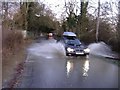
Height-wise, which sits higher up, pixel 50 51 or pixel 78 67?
pixel 78 67

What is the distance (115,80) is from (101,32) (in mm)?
25440

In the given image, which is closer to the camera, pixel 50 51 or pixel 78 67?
pixel 78 67

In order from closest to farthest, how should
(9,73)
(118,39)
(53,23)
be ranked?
(9,73), (118,39), (53,23)

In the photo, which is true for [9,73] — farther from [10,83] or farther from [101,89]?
[101,89]

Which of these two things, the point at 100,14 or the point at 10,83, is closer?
the point at 10,83

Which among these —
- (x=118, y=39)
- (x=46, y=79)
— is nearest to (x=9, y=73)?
(x=46, y=79)

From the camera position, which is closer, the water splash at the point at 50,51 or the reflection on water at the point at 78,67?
the reflection on water at the point at 78,67

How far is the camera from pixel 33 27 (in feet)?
207

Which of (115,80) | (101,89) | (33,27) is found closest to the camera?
(101,89)

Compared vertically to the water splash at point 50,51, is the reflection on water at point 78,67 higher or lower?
higher

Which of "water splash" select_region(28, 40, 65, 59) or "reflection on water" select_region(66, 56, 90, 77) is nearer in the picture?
"reflection on water" select_region(66, 56, 90, 77)

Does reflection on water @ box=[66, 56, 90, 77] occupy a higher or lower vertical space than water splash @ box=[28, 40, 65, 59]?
higher

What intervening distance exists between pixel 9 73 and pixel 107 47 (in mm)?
18491

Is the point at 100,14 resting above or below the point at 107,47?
above
